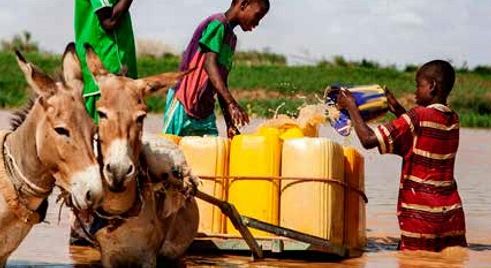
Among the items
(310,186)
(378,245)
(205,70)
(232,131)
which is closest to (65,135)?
(310,186)

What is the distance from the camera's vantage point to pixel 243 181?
761 cm

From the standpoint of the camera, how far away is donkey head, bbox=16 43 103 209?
5320 millimetres

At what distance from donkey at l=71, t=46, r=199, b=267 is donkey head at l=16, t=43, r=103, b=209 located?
0.15 meters

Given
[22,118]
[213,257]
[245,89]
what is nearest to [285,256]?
[213,257]

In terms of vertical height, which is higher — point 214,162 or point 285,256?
point 214,162

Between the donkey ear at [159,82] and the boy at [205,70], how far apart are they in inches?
80.2

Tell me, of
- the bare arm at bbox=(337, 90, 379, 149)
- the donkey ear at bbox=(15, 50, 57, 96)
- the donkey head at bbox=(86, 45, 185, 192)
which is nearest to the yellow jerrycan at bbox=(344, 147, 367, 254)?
the bare arm at bbox=(337, 90, 379, 149)

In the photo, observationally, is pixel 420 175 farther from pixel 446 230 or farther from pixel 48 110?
pixel 48 110

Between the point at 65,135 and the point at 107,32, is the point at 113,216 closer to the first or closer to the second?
the point at 65,135

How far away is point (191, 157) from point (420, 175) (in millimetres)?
1649

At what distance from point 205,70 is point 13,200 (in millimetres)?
2547

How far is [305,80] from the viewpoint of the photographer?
1711 inches

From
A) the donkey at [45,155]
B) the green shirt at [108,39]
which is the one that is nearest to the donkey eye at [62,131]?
the donkey at [45,155]

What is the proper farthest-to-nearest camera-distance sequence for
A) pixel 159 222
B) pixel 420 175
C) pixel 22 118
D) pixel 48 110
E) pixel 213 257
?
pixel 420 175 → pixel 213 257 → pixel 159 222 → pixel 22 118 → pixel 48 110
